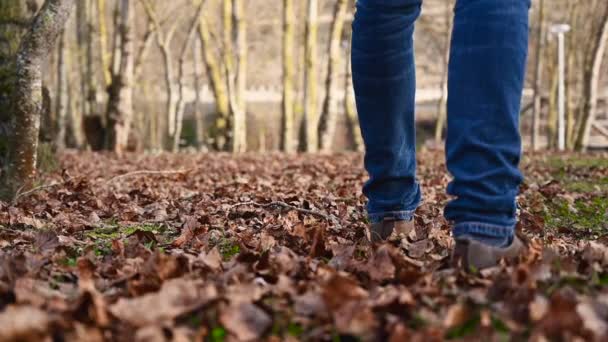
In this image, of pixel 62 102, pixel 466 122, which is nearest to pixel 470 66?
pixel 466 122

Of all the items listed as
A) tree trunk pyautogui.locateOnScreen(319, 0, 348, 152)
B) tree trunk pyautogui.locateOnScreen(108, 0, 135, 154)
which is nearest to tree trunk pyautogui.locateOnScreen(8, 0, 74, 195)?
tree trunk pyautogui.locateOnScreen(108, 0, 135, 154)

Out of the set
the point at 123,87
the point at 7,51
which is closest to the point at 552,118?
the point at 123,87

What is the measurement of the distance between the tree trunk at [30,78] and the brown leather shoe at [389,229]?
2.89 meters

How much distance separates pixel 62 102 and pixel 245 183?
1374 centimetres

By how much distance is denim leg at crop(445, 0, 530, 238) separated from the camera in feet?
7.09

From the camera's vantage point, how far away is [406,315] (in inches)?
68.5

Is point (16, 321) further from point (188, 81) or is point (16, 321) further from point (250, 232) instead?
point (188, 81)

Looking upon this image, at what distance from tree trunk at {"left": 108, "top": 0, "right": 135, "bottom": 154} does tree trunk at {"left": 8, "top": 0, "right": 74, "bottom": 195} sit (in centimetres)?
1312

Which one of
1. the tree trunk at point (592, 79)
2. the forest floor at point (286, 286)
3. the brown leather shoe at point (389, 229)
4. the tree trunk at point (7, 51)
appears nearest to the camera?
the forest floor at point (286, 286)

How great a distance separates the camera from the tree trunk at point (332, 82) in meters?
19.7

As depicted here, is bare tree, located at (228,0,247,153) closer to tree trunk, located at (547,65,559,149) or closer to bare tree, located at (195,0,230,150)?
bare tree, located at (195,0,230,150)

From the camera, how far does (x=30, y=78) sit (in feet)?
15.7

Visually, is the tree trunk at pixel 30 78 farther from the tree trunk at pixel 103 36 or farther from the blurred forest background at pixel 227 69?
the tree trunk at pixel 103 36

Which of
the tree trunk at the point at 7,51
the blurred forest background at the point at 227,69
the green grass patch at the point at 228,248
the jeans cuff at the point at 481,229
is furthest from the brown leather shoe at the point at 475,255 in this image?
the blurred forest background at the point at 227,69
